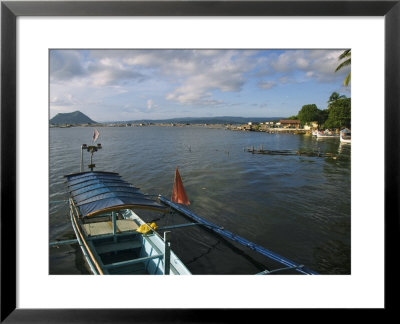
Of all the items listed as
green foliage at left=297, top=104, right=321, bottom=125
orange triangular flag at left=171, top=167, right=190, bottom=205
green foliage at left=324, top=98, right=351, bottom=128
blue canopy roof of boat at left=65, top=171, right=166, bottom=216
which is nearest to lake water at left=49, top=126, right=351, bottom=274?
blue canopy roof of boat at left=65, top=171, right=166, bottom=216

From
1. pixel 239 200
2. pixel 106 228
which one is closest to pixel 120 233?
pixel 106 228

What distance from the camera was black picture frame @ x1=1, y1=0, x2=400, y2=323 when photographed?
3555mm

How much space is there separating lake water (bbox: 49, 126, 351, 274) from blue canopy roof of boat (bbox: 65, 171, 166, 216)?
0.79 meters

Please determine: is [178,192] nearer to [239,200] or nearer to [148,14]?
[148,14]

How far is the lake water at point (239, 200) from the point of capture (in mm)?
9258

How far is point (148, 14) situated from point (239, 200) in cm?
1502

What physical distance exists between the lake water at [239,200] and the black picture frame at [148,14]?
0.53 metres

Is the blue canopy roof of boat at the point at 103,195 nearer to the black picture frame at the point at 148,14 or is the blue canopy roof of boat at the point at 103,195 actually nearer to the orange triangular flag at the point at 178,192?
the orange triangular flag at the point at 178,192

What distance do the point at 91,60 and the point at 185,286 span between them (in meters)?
4.05

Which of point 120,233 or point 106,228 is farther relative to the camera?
point 106,228

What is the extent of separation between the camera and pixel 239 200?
58.6 ft

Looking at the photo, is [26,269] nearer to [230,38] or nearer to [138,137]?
[230,38]

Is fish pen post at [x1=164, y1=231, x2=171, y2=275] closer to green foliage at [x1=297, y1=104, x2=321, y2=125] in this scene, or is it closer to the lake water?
the lake water

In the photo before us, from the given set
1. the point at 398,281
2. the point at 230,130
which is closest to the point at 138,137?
the point at 230,130
